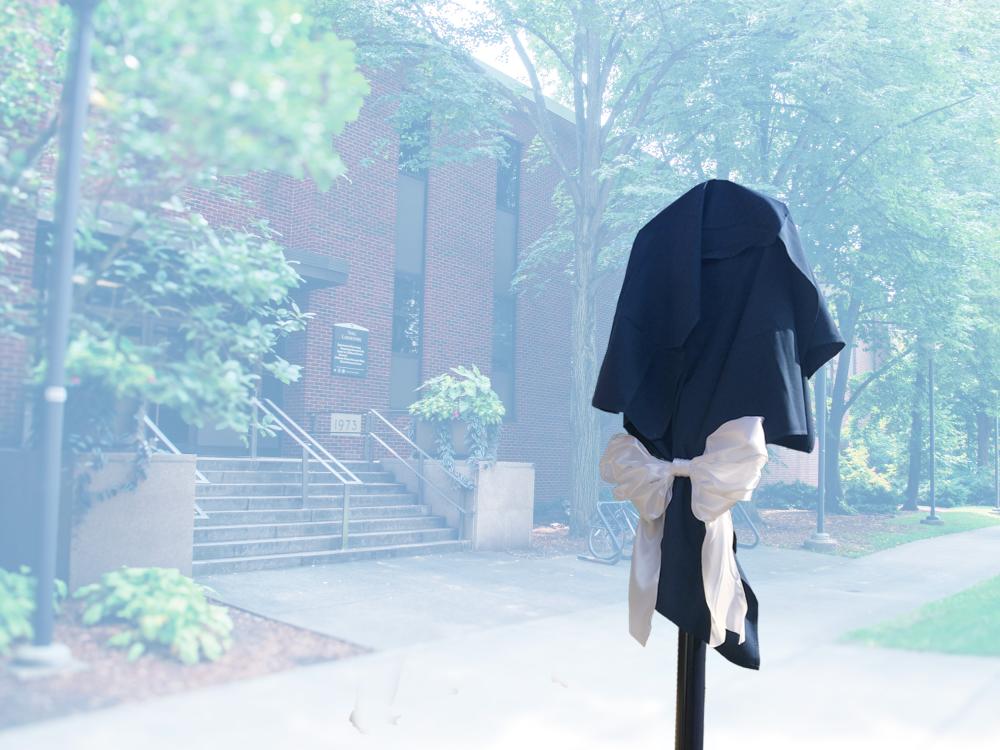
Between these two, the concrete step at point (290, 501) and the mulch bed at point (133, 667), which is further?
the concrete step at point (290, 501)

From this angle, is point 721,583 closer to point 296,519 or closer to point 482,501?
point 296,519

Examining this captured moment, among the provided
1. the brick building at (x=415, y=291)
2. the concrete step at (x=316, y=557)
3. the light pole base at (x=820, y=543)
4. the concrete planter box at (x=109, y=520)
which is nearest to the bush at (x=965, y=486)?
the light pole base at (x=820, y=543)

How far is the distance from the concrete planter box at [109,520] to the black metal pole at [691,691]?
364cm

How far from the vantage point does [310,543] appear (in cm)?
725

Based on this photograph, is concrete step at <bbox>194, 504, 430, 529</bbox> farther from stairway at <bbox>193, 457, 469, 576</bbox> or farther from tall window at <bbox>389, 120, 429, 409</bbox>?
tall window at <bbox>389, 120, 429, 409</bbox>

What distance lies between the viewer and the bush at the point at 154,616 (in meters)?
4.92

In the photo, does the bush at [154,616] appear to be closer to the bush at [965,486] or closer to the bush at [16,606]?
the bush at [16,606]

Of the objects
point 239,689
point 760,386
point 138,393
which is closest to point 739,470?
point 760,386

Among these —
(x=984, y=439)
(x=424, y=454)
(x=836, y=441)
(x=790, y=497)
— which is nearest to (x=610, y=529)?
(x=424, y=454)

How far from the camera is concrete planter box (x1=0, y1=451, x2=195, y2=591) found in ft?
16.0

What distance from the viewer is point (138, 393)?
5.46m

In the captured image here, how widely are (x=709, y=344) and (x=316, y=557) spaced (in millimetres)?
5302

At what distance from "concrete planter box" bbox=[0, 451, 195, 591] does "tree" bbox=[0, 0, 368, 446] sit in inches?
17.4

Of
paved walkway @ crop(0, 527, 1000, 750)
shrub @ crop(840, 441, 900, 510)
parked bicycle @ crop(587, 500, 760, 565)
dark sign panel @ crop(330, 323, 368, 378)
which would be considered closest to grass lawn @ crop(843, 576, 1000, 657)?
paved walkway @ crop(0, 527, 1000, 750)
